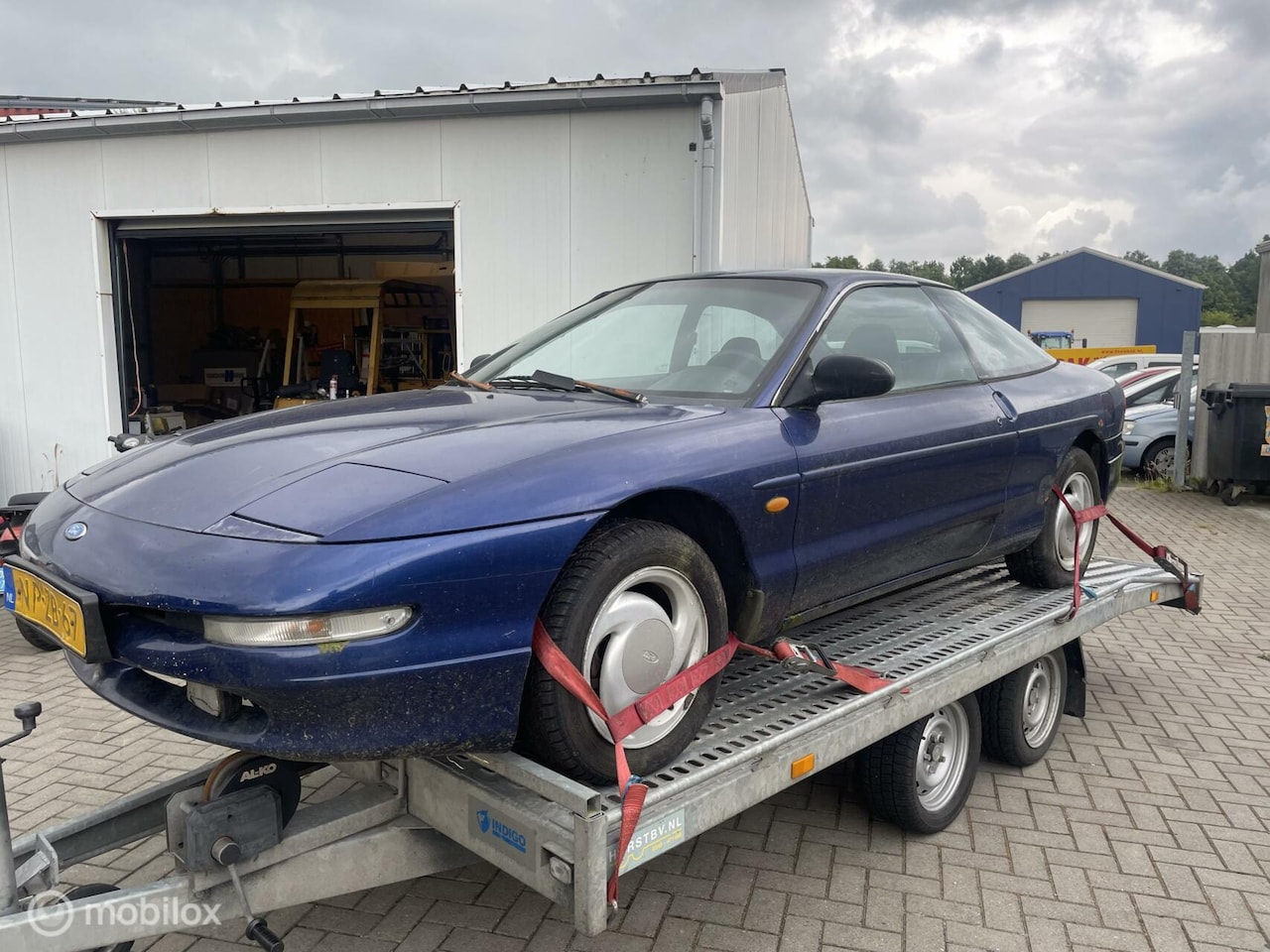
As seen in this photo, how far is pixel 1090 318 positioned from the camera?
41.8m

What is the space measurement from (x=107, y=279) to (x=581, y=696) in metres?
8.17

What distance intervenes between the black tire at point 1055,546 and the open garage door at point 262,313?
5779 mm

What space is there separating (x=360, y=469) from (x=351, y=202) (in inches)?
246

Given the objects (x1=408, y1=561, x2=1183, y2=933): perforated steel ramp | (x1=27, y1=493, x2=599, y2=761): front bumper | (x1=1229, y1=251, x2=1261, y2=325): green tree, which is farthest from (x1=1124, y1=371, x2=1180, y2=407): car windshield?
(x1=1229, y1=251, x2=1261, y2=325): green tree

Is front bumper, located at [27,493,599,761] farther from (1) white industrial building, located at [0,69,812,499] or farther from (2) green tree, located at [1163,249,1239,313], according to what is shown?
(2) green tree, located at [1163,249,1239,313]

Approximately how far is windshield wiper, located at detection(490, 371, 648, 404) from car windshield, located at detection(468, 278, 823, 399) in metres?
0.01

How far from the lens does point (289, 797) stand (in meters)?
2.40

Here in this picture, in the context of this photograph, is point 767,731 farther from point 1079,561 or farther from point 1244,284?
point 1244,284

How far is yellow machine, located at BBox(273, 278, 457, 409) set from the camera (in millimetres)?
10797

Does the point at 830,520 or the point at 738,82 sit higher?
the point at 738,82

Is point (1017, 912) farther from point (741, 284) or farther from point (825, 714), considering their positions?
point (741, 284)

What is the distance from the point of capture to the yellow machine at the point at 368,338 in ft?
35.4

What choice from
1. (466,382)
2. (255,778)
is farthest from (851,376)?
(255,778)

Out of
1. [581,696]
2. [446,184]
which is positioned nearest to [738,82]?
[446,184]
